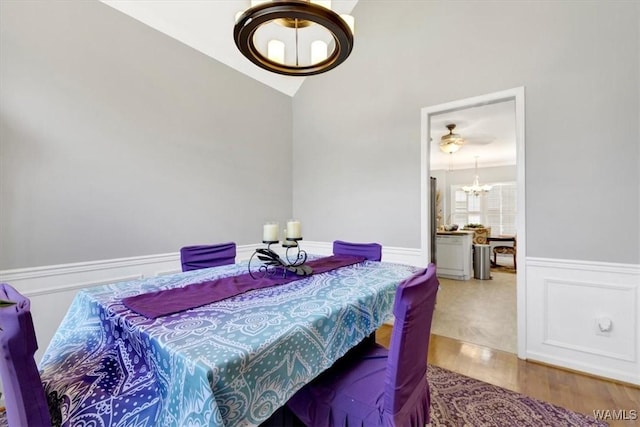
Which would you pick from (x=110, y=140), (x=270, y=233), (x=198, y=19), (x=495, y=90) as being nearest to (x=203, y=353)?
(x=270, y=233)

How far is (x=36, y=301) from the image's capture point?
6.46 feet

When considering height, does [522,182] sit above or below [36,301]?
above

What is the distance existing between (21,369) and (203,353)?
0.43 metres

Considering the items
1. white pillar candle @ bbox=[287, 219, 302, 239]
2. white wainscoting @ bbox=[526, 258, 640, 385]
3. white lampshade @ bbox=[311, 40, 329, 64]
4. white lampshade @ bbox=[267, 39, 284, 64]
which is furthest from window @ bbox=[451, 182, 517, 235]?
white pillar candle @ bbox=[287, 219, 302, 239]

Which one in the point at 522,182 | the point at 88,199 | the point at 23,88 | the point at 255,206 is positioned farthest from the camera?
the point at 255,206

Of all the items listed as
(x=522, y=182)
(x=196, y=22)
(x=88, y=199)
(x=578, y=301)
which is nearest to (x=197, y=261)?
(x=88, y=199)

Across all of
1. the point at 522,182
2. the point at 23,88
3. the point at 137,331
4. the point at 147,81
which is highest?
the point at 147,81

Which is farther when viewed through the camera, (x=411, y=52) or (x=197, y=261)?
(x=411, y=52)

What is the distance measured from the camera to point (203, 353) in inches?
29.4

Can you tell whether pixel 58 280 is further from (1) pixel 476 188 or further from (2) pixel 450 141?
(1) pixel 476 188

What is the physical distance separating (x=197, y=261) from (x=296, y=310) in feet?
4.05

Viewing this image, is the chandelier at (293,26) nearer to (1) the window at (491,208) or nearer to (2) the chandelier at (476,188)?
(2) the chandelier at (476,188)

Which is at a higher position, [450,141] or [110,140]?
[450,141]

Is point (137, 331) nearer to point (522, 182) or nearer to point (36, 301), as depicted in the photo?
point (36, 301)
